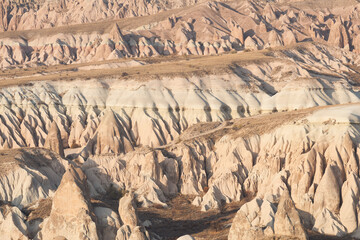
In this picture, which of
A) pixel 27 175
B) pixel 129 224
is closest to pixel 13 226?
pixel 129 224

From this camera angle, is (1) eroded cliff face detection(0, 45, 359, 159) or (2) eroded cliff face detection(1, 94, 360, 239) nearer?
(2) eroded cliff face detection(1, 94, 360, 239)

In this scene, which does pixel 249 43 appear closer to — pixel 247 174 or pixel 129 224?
pixel 247 174

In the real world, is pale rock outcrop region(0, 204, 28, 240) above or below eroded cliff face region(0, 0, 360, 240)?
above

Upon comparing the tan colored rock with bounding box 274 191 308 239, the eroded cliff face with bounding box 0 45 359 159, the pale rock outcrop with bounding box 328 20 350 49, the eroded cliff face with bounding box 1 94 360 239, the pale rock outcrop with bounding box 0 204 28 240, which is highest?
the tan colored rock with bounding box 274 191 308 239

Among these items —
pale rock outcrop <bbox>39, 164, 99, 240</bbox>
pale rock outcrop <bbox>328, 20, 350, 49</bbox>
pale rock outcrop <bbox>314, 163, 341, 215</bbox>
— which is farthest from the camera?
pale rock outcrop <bbox>328, 20, 350, 49</bbox>

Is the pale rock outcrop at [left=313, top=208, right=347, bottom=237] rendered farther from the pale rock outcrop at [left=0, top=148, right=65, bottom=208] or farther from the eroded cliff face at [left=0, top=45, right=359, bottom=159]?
the eroded cliff face at [left=0, top=45, right=359, bottom=159]

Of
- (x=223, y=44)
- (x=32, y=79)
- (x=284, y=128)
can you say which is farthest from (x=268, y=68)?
(x=223, y=44)

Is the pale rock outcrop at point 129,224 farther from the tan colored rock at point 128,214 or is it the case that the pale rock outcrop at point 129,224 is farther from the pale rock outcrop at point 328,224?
the pale rock outcrop at point 328,224

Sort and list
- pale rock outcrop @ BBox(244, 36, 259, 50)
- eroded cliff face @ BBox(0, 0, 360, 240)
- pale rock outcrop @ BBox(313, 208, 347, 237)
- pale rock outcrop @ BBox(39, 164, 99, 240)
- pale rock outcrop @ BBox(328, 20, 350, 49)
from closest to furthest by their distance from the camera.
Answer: pale rock outcrop @ BBox(39, 164, 99, 240)
eroded cliff face @ BBox(0, 0, 360, 240)
pale rock outcrop @ BBox(313, 208, 347, 237)
pale rock outcrop @ BBox(244, 36, 259, 50)
pale rock outcrop @ BBox(328, 20, 350, 49)

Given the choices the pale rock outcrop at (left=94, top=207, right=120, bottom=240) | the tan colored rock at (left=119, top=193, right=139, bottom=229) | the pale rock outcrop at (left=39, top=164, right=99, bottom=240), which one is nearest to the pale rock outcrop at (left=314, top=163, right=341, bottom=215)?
the tan colored rock at (left=119, top=193, right=139, bottom=229)
